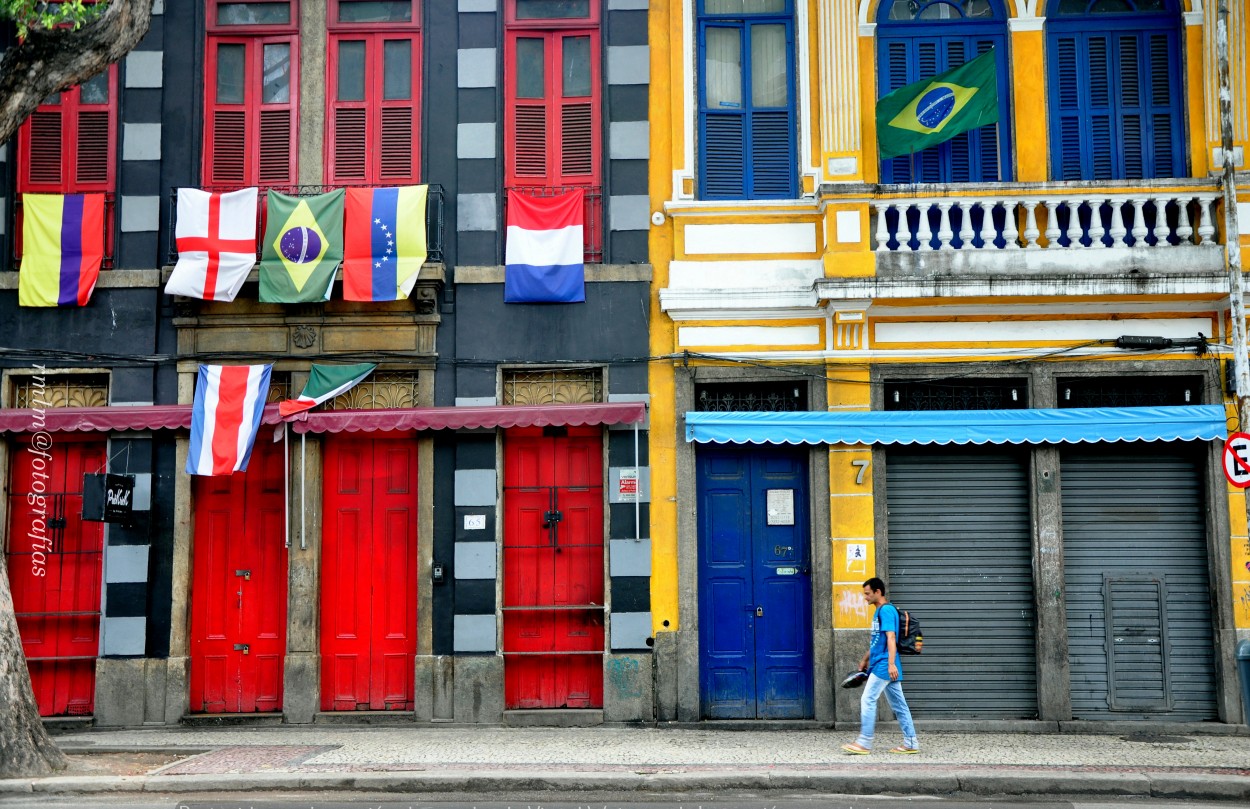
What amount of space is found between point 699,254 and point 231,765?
7.33 meters

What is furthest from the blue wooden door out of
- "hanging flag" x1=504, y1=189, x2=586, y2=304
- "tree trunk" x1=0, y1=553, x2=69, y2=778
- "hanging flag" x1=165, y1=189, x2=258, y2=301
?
"tree trunk" x1=0, y1=553, x2=69, y2=778

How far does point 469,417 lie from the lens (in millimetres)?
13578

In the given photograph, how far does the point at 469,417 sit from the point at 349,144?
12.3ft

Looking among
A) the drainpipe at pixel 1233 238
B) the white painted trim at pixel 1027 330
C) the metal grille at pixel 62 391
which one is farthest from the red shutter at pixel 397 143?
the drainpipe at pixel 1233 238

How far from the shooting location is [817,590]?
1361cm

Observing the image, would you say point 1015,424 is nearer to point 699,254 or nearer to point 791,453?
point 791,453

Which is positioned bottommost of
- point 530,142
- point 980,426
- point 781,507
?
point 781,507

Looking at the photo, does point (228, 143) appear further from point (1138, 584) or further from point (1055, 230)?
point (1138, 584)

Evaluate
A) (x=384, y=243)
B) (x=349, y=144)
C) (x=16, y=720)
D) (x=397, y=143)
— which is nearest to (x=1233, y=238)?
(x=384, y=243)

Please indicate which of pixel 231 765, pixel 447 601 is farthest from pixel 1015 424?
pixel 231 765

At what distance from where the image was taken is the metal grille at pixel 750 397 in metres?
14.2

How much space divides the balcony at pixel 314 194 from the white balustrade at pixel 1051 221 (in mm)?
5006

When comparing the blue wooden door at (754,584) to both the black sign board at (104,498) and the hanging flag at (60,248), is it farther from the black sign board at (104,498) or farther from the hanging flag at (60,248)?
the hanging flag at (60,248)

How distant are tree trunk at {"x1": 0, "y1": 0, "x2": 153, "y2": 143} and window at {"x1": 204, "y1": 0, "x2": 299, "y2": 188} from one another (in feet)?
10.0
